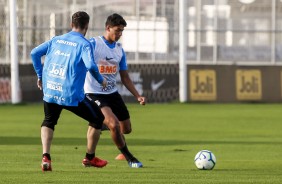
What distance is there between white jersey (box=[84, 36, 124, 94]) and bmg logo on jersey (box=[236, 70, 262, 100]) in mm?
18143

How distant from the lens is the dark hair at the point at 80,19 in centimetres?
1277

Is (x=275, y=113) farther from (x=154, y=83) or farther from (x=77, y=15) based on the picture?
(x=77, y=15)

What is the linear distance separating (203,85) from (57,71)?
64.2ft

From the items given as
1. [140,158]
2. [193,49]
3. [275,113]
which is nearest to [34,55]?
[140,158]

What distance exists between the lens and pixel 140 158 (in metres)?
15.9

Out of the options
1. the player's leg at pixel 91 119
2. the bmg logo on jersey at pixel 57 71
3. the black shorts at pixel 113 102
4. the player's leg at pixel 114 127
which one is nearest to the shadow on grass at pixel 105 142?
the black shorts at pixel 113 102

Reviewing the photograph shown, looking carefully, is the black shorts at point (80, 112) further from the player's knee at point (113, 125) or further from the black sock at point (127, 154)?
the black sock at point (127, 154)

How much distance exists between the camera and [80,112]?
1316cm

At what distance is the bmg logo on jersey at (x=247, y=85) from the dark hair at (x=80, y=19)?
20002mm

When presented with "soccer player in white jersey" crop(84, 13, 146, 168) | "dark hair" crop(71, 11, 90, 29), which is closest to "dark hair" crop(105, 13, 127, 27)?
"soccer player in white jersey" crop(84, 13, 146, 168)

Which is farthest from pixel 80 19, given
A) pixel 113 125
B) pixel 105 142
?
pixel 105 142

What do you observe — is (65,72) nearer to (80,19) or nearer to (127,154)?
(80,19)

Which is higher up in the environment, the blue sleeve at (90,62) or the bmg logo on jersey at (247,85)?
the blue sleeve at (90,62)

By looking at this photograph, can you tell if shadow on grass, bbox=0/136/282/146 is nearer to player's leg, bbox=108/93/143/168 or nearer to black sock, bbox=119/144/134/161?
player's leg, bbox=108/93/143/168
